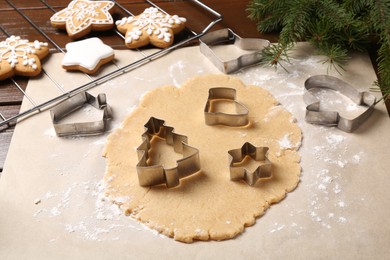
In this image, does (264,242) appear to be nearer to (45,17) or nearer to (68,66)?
(68,66)

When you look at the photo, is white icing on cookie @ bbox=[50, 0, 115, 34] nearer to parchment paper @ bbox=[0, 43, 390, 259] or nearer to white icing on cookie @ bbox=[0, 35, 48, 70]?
white icing on cookie @ bbox=[0, 35, 48, 70]

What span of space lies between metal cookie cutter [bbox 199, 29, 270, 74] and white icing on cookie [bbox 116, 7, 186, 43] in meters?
0.10

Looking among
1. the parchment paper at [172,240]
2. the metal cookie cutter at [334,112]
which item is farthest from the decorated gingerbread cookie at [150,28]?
the metal cookie cutter at [334,112]

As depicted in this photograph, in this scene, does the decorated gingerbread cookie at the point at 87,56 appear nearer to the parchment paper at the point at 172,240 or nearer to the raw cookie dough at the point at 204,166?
the parchment paper at the point at 172,240

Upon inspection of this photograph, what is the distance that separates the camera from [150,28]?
5.32 ft

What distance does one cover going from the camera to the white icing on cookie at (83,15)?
1660 mm

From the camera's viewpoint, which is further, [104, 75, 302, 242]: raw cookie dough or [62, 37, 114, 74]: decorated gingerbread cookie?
[62, 37, 114, 74]: decorated gingerbread cookie

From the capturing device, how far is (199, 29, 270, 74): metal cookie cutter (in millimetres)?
1546

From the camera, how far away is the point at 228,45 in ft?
5.41

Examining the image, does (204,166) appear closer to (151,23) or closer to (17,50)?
(151,23)

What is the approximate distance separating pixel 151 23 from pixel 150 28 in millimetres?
27

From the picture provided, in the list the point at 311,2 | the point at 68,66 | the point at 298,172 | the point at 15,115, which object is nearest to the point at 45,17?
the point at 68,66

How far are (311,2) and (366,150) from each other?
17.8 inches

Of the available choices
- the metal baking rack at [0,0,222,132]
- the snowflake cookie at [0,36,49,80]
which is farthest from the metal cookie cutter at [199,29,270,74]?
the snowflake cookie at [0,36,49,80]
